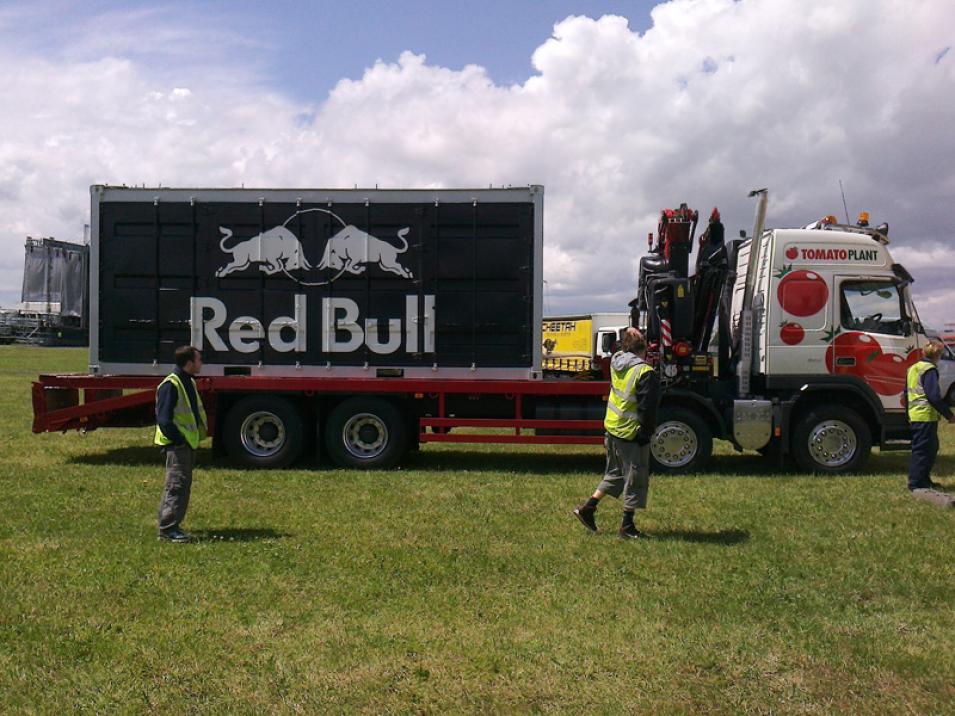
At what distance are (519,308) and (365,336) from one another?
1.96m

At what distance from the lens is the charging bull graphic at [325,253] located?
10.8 metres

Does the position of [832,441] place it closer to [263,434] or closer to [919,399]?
[919,399]

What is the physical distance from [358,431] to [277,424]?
40.2 inches

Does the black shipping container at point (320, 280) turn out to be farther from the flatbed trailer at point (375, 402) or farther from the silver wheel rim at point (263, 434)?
the silver wheel rim at point (263, 434)

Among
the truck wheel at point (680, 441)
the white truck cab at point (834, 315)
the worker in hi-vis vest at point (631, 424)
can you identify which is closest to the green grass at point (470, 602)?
the worker in hi-vis vest at point (631, 424)

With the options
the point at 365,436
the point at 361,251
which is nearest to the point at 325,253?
the point at 361,251

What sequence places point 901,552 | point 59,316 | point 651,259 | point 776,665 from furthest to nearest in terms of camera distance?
point 59,316, point 651,259, point 901,552, point 776,665

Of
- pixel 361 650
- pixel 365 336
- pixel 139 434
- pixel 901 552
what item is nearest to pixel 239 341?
pixel 365 336

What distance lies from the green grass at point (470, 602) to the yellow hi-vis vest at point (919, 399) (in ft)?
2.77

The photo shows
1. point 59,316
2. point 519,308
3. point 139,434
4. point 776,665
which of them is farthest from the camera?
point 139,434

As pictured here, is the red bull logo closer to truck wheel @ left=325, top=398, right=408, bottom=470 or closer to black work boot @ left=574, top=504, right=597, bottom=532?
truck wheel @ left=325, top=398, right=408, bottom=470

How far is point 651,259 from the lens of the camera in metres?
11.6

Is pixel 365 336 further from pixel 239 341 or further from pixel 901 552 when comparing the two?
pixel 901 552

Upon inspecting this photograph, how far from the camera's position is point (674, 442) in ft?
34.9
